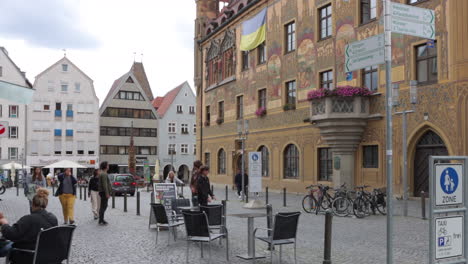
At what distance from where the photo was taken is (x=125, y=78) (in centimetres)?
6719

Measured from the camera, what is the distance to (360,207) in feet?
55.2

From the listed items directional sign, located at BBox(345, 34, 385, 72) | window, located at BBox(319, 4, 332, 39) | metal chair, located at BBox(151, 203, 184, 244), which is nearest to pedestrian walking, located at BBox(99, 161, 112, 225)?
metal chair, located at BBox(151, 203, 184, 244)

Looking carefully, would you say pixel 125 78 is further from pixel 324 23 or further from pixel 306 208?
pixel 306 208

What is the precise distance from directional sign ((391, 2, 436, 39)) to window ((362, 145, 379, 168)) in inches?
693

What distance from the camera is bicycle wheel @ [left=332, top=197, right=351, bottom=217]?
56.8 feet

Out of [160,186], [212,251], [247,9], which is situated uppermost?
[247,9]

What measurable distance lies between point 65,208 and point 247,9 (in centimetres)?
2424

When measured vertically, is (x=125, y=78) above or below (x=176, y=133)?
above

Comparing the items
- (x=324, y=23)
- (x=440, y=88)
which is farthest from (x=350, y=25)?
(x=440, y=88)

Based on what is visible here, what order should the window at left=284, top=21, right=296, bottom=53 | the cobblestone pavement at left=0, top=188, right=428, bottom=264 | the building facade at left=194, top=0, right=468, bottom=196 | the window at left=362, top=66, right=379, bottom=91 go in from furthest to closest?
1. the window at left=284, top=21, right=296, bottom=53
2. the window at left=362, top=66, right=379, bottom=91
3. the building facade at left=194, top=0, right=468, bottom=196
4. the cobblestone pavement at left=0, top=188, right=428, bottom=264

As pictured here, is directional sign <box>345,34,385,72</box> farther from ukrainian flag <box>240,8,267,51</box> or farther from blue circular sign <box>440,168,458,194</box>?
ukrainian flag <box>240,8,267,51</box>

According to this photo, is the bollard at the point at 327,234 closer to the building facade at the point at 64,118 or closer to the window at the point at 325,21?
the window at the point at 325,21

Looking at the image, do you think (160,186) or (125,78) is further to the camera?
(125,78)

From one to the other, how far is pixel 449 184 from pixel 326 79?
2121 centimetres
